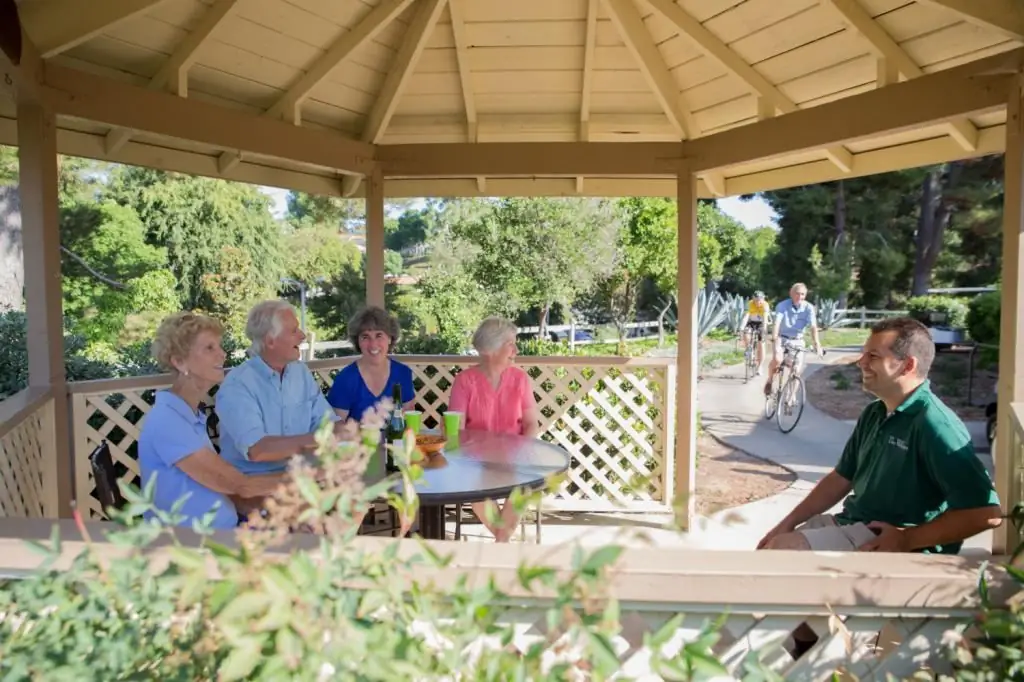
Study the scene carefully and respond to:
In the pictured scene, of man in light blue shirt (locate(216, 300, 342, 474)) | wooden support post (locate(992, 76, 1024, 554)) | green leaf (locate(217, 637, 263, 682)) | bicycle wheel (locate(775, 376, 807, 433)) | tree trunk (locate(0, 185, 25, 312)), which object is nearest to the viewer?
green leaf (locate(217, 637, 263, 682))

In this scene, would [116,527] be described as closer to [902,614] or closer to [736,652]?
[736,652]

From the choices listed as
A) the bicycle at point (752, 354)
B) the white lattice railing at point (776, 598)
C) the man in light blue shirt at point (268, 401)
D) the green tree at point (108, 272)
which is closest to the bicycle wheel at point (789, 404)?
the bicycle at point (752, 354)

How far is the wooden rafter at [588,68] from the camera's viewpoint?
4.05 metres

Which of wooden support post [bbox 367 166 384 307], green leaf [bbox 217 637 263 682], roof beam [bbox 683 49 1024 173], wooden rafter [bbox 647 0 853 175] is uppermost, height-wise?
wooden rafter [bbox 647 0 853 175]

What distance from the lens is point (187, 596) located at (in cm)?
92

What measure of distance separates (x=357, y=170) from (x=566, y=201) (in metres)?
11.4

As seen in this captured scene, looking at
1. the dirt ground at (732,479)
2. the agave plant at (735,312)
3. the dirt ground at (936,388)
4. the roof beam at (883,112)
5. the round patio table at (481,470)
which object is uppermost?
the roof beam at (883,112)

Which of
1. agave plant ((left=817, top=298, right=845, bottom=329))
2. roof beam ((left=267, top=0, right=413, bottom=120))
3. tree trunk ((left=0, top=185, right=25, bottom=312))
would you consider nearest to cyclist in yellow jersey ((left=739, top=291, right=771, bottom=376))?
agave plant ((left=817, top=298, right=845, bottom=329))

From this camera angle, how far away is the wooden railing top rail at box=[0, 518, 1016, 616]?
1211mm

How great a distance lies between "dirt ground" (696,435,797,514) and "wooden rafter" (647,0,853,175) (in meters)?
2.41

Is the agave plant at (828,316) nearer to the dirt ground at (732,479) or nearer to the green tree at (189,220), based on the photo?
the dirt ground at (732,479)

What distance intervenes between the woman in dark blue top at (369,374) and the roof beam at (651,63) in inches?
74.9

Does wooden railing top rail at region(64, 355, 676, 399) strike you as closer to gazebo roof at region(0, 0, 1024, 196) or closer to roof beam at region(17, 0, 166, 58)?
gazebo roof at region(0, 0, 1024, 196)

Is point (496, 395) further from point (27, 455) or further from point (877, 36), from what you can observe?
point (877, 36)
